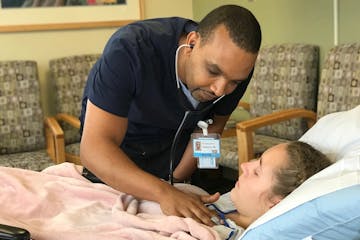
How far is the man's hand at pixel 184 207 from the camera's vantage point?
1291 mm

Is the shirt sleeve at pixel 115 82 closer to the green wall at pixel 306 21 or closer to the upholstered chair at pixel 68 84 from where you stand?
the green wall at pixel 306 21

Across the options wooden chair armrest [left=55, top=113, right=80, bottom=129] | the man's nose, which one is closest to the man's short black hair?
the man's nose

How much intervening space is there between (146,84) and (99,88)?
0.17m

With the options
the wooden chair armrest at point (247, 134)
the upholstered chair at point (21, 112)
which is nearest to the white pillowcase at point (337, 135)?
the wooden chair armrest at point (247, 134)

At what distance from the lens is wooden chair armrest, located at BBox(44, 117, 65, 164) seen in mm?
2889

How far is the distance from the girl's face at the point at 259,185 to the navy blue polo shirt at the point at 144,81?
367 millimetres

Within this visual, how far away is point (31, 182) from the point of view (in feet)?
5.03

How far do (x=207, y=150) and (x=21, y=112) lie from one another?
6.69ft

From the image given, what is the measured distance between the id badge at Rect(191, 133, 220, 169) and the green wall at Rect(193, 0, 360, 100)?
4.60 ft

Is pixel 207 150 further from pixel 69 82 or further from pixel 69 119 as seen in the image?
pixel 69 82

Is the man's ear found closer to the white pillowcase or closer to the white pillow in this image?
the white pillowcase

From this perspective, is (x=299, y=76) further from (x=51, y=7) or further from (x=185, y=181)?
(x=51, y=7)

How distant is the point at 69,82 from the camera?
3447 millimetres

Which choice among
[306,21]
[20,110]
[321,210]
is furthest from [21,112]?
[321,210]
